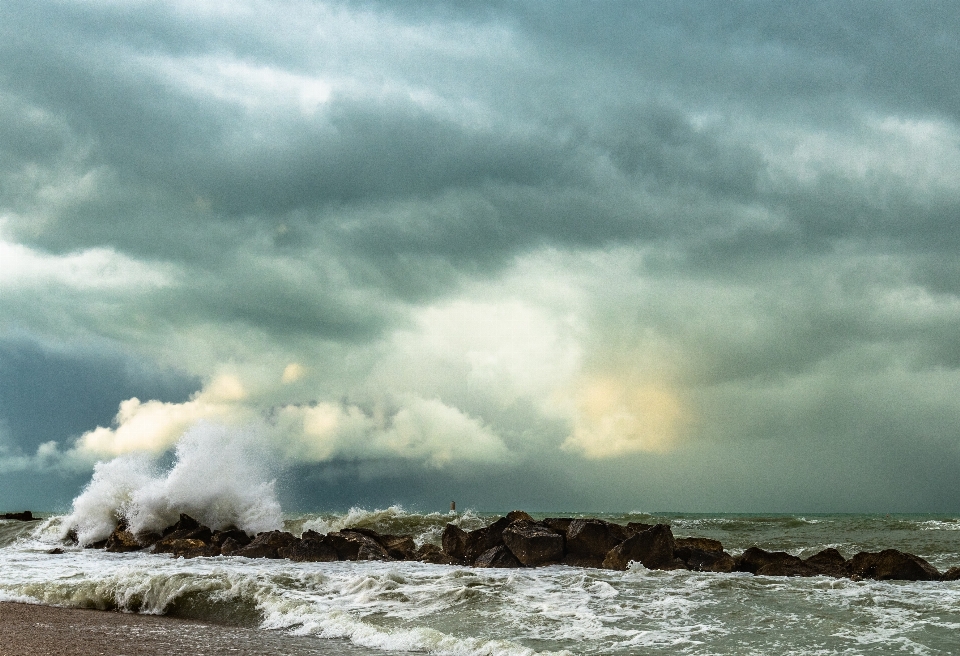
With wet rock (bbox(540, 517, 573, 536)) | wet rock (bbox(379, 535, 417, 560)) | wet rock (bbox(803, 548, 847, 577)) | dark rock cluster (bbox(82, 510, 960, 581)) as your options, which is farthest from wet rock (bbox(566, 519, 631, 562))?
wet rock (bbox(379, 535, 417, 560))

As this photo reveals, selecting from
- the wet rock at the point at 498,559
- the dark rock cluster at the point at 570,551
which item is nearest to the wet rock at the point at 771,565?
the dark rock cluster at the point at 570,551

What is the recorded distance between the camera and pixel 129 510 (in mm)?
22844

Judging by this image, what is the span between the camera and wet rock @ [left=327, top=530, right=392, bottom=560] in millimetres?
16141

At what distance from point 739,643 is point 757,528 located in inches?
769

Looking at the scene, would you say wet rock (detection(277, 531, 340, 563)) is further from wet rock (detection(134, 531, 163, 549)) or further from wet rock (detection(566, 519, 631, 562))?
wet rock (detection(134, 531, 163, 549))

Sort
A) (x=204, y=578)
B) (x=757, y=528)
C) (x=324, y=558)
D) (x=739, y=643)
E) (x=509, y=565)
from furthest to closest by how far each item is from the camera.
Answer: (x=757, y=528) < (x=324, y=558) < (x=509, y=565) < (x=204, y=578) < (x=739, y=643)

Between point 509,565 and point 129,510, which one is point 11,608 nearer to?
point 509,565

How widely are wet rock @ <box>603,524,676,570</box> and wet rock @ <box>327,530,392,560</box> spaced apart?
5.03m

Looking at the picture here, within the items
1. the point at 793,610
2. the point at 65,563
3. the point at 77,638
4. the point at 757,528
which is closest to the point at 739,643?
the point at 793,610

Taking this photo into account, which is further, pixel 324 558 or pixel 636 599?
pixel 324 558

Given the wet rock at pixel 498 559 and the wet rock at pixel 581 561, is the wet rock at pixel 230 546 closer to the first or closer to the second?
the wet rock at pixel 498 559

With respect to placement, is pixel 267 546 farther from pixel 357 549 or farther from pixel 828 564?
pixel 828 564

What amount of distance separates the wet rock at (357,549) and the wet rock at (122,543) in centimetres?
709

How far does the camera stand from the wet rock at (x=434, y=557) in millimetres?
15492
